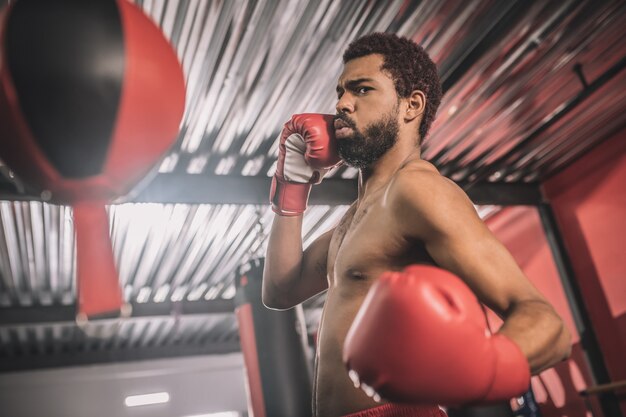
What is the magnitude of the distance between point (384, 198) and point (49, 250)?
4956 millimetres

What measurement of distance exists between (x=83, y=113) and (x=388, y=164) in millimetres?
796

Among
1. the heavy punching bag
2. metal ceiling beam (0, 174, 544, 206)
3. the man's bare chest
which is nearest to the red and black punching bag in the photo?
the man's bare chest

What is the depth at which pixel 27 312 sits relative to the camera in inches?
265

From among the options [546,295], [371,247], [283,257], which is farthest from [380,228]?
[546,295]

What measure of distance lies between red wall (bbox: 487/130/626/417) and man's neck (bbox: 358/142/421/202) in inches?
152

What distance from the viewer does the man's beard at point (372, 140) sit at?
152 centimetres

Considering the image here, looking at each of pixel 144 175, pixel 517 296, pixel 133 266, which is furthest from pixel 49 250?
pixel 517 296

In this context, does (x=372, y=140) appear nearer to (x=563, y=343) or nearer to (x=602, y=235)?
(x=563, y=343)

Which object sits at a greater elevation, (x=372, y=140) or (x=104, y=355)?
Answer: (x=104, y=355)

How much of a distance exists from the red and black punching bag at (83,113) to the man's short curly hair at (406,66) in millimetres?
679

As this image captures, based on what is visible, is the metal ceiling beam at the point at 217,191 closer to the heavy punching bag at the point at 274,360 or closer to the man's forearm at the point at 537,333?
the heavy punching bag at the point at 274,360

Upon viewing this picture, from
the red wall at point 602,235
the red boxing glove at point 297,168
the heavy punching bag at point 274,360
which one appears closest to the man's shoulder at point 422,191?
the red boxing glove at point 297,168

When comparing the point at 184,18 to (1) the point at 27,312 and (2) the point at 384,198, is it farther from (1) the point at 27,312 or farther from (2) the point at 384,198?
(1) the point at 27,312

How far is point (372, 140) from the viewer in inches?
60.1
